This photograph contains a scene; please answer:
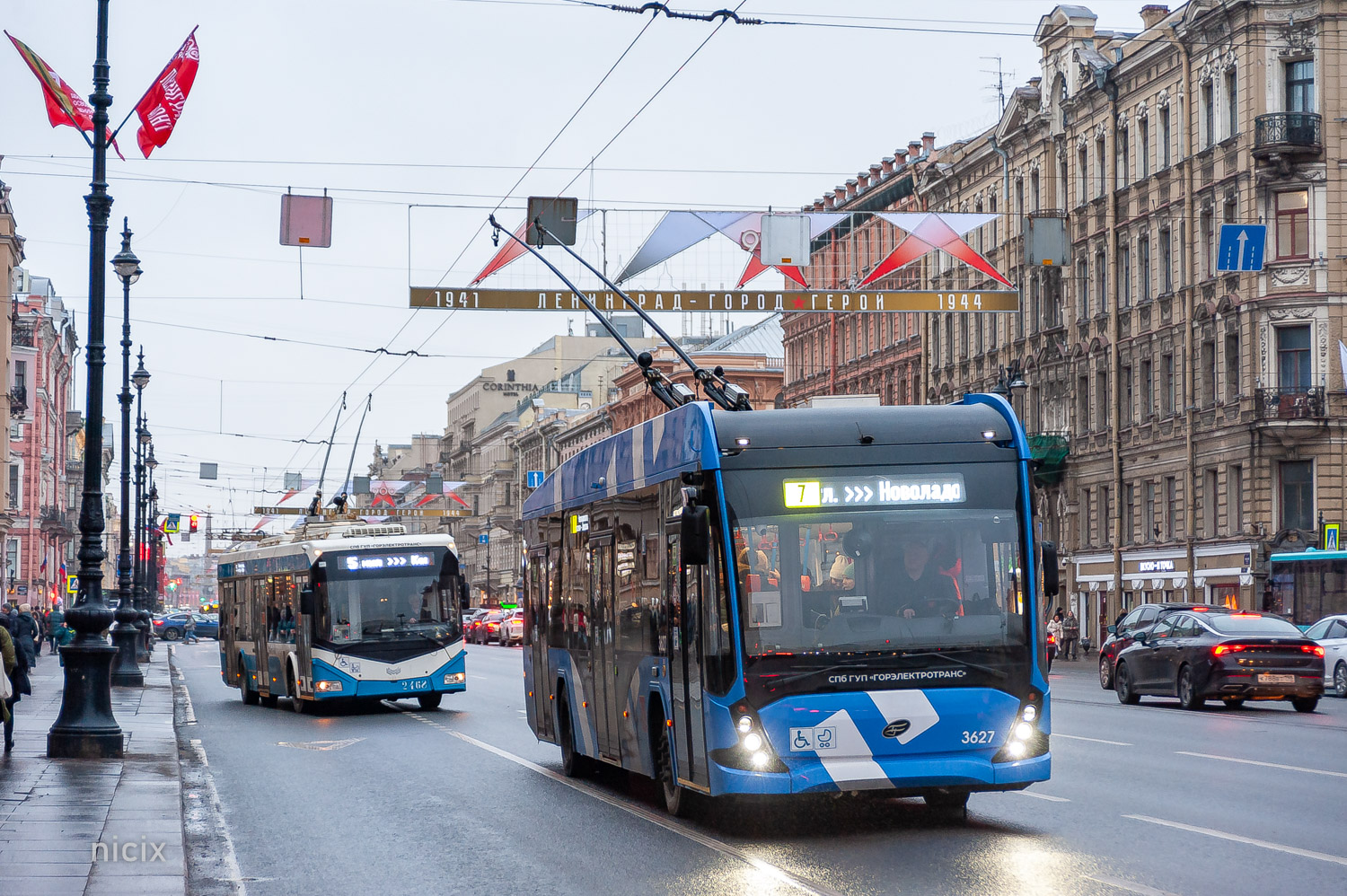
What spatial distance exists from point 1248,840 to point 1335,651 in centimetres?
2291

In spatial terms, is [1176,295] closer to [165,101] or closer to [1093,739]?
[1093,739]

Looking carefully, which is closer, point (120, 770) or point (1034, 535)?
point (1034, 535)

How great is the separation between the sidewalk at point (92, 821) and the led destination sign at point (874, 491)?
4556mm

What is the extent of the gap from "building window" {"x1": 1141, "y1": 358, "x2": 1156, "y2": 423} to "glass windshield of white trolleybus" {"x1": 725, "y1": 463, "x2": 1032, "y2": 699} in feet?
146

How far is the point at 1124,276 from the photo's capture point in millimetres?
57938

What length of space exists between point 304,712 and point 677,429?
1808cm

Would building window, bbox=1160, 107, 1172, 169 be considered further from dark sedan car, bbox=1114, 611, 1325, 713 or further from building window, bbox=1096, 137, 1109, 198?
dark sedan car, bbox=1114, 611, 1325, 713

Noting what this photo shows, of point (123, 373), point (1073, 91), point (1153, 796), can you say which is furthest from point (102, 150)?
point (1073, 91)

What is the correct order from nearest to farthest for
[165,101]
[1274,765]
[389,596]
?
[1274,765], [165,101], [389,596]

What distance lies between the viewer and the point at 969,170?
6981 cm

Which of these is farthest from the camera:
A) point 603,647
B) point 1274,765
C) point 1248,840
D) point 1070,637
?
point 1070,637

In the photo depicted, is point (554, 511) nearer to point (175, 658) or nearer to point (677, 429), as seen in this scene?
point (677, 429)

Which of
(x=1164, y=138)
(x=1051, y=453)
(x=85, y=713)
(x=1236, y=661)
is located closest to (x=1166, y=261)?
(x=1164, y=138)

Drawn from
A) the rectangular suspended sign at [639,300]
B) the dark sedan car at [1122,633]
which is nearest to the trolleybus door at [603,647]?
the rectangular suspended sign at [639,300]
